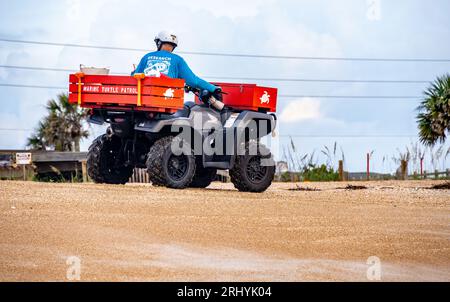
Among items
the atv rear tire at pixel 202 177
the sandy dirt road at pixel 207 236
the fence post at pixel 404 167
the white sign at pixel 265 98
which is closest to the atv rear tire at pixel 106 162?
the atv rear tire at pixel 202 177

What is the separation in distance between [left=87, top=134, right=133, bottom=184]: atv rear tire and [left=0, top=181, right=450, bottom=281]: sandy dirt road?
1.88m

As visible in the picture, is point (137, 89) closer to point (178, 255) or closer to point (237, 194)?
point (237, 194)

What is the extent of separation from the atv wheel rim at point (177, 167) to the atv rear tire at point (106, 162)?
1466mm

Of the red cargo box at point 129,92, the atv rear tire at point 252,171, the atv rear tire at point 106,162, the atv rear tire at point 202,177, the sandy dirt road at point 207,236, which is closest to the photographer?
the sandy dirt road at point 207,236

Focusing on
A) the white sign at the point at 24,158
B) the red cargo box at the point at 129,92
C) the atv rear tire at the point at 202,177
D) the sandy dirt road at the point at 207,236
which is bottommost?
the sandy dirt road at the point at 207,236

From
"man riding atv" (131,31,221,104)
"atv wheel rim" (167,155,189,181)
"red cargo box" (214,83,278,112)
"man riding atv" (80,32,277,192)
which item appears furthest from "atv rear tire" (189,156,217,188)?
"man riding atv" (131,31,221,104)

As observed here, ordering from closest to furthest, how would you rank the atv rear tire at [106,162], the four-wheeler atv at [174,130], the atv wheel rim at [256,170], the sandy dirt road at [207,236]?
the sandy dirt road at [207,236] → the four-wheeler atv at [174,130] → the atv wheel rim at [256,170] → the atv rear tire at [106,162]

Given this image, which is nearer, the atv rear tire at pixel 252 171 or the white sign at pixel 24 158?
the atv rear tire at pixel 252 171

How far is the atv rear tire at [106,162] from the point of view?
55.6ft

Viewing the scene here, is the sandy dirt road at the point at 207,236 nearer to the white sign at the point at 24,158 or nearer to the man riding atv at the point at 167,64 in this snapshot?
the man riding atv at the point at 167,64

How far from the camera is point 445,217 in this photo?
1363 cm

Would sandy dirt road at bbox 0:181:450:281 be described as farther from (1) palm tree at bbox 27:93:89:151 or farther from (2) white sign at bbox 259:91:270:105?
(1) palm tree at bbox 27:93:89:151

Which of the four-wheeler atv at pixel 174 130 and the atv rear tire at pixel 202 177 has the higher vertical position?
the four-wheeler atv at pixel 174 130
